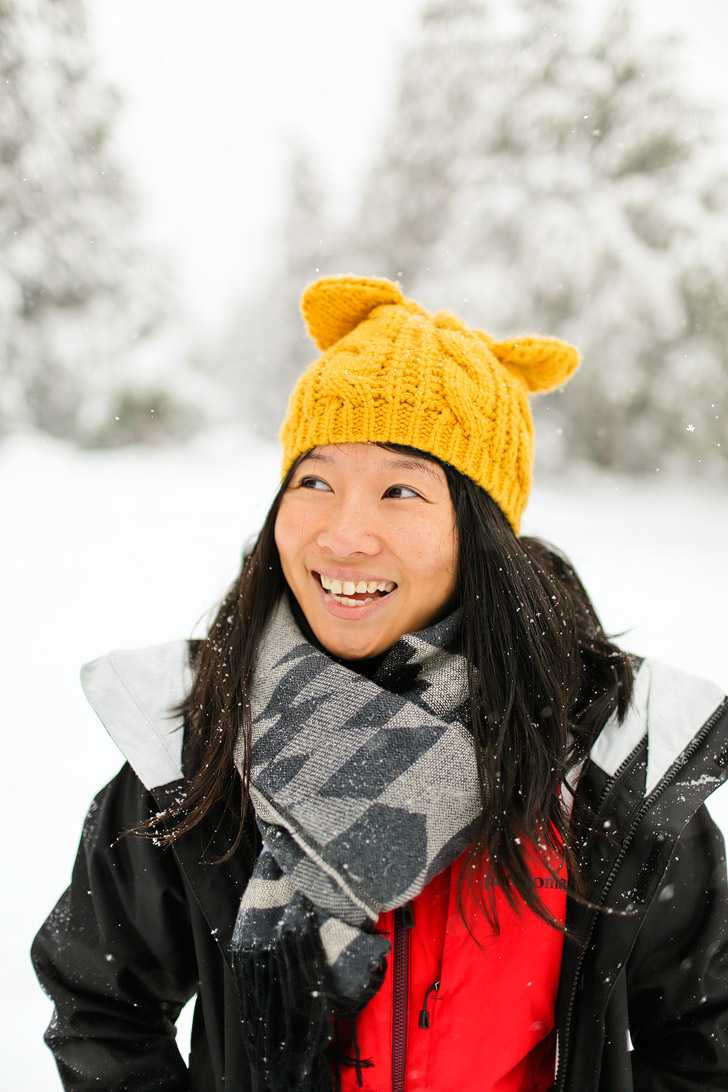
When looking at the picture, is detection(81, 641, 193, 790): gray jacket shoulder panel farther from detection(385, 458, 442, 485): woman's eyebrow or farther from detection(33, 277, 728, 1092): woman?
detection(385, 458, 442, 485): woman's eyebrow

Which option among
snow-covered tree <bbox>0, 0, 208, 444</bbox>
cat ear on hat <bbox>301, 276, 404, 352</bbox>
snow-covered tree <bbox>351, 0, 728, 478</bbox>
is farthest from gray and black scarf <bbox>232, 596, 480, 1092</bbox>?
snow-covered tree <bbox>0, 0, 208, 444</bbox>

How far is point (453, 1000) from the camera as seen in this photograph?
3.71 ft

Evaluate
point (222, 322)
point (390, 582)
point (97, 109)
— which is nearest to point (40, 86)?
point (97, 109)

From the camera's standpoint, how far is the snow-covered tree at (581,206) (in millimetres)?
5520

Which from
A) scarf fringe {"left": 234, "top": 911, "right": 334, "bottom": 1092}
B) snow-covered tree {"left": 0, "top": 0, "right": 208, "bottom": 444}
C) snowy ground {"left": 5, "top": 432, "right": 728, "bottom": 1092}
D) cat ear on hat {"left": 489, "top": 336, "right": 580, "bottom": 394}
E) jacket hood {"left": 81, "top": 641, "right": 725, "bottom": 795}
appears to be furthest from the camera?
snow-covered tree {"left": 0, "top": 0, "right": 208, "bottom": 444}

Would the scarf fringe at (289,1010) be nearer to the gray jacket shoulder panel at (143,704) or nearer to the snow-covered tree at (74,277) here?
the gray jacket shoulder panel at (143,704)

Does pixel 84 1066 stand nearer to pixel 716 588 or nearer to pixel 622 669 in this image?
pixel 622 669

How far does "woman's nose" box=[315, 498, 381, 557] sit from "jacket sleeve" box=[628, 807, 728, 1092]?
0.83 metres

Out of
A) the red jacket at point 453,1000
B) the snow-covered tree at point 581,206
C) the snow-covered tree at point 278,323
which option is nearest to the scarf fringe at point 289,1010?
the red jacket at point 453,1000

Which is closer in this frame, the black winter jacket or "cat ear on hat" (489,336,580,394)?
the black winter jacket

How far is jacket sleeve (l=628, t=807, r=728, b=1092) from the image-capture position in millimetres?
1195

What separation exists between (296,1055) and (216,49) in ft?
24.6

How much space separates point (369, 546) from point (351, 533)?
44mm

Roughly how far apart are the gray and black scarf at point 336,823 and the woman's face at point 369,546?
7 centimetres
